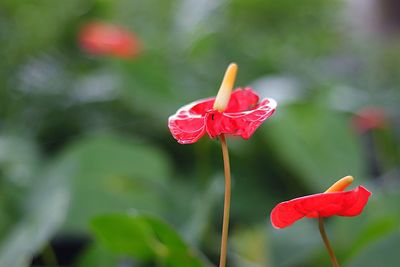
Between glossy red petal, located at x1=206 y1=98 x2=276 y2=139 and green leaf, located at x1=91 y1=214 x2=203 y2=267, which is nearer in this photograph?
glossy red petal, located at x1=206 y1=98 x2=276 y2=139

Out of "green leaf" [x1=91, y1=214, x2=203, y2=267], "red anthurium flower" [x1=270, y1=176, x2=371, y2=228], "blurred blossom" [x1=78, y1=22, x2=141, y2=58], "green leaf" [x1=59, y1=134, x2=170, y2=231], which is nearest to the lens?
"red anthurium flower" [x1=270, y1=176, x2=371, y2=228]

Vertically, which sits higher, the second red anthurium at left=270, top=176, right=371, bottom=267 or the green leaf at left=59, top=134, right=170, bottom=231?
the second red anthurium at left=270, top=176, right=371, bottom=267

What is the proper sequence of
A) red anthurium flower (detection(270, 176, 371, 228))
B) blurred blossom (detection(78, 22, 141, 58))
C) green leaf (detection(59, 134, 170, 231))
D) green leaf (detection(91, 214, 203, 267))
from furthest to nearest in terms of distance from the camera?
blurred blossom (detection(78, 22, 141, 58))
green leaf (detection(59, 134, 170, 231))
green leaf (detection(91, 214, 203, 267))
red anthurium flower (detection(270, 176, 371, 228))

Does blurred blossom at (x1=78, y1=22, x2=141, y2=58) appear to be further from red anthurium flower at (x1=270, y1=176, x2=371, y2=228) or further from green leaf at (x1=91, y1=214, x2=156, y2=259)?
red anthurium flower at (x1=270, y1=176, x2=371, y2=228)

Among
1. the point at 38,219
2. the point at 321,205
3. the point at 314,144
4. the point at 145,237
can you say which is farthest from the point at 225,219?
the point at 314,144

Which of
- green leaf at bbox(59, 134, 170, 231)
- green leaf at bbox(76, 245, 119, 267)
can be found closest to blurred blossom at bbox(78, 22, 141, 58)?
green leaf at bbox(59, 134, 170, 231)

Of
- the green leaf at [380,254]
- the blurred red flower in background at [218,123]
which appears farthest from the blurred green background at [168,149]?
the blurred red flower in background at [218,123]

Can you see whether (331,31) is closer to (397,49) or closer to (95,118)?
(397,49)

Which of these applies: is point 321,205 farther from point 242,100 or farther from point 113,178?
point 113,178

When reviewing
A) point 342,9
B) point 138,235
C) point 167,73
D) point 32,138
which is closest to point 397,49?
point 342,9
